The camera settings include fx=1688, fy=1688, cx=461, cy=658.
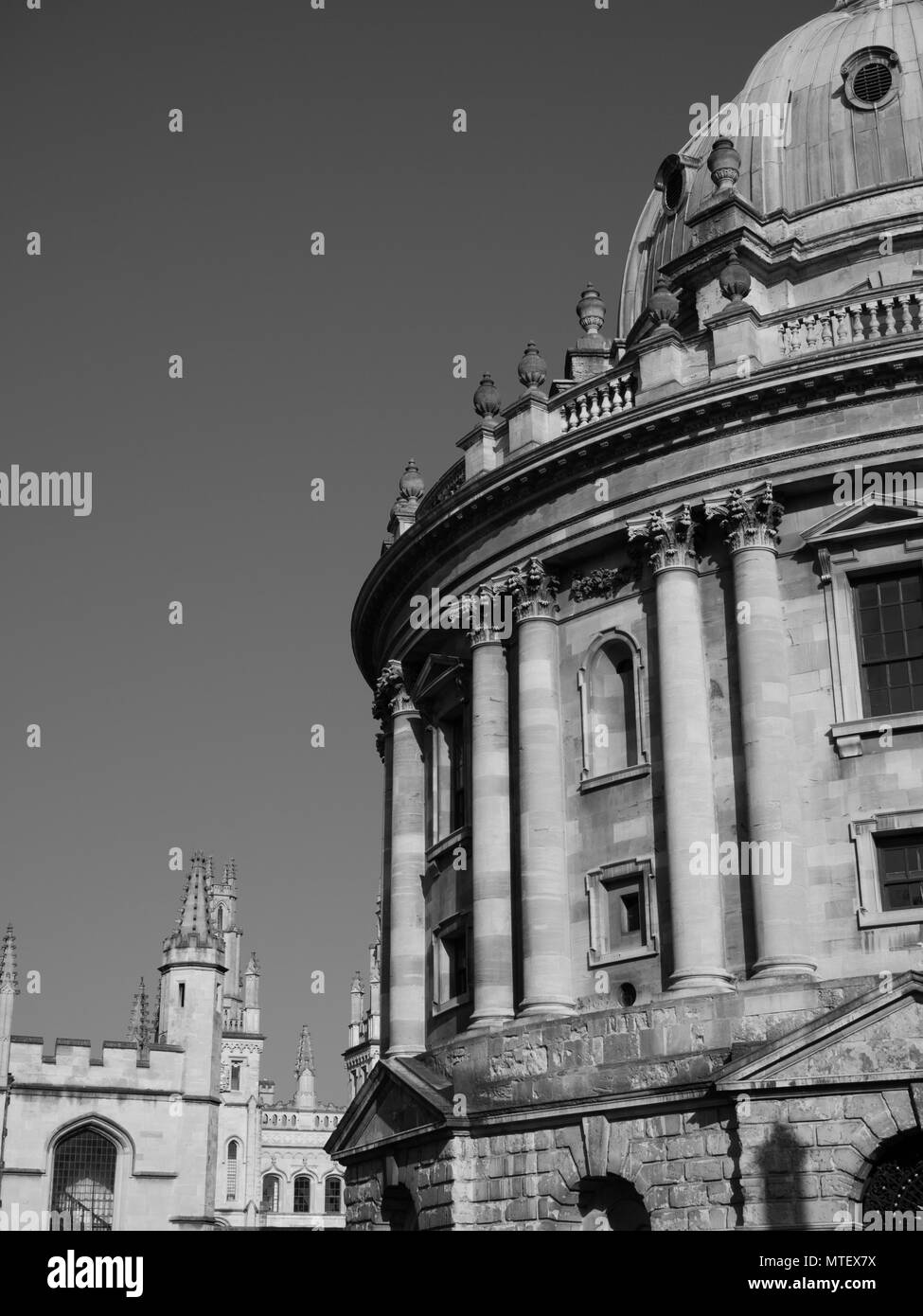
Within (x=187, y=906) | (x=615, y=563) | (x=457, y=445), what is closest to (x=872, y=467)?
(x=615, y=563)

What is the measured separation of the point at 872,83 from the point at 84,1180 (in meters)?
50.0

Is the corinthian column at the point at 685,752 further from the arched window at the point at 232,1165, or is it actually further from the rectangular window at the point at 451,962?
the arched window at the point at 232,1165

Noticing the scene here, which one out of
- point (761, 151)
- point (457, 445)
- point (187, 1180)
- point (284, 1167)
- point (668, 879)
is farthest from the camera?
point (284, 1167)

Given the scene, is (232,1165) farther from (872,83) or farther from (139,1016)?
(872,83)

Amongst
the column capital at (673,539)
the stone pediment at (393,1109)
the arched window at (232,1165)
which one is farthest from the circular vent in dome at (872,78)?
the arched window at (232,1165)

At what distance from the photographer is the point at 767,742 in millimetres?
30969

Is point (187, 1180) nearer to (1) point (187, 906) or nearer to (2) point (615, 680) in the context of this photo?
(1) point (187, 906)

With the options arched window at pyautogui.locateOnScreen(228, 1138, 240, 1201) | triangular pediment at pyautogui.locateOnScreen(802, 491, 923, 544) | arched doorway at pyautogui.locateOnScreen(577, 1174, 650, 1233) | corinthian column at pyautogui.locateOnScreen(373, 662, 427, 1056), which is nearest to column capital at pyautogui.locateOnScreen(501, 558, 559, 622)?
triangular pediment at pyautogui.locateOnScreen(802, 491, 923, 544)

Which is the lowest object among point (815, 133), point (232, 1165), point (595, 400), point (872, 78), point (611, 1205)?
point (611, 1205)

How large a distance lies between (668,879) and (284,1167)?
11075 cm

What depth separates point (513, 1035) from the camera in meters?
33.0

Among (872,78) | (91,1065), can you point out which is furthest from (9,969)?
(872,78)
